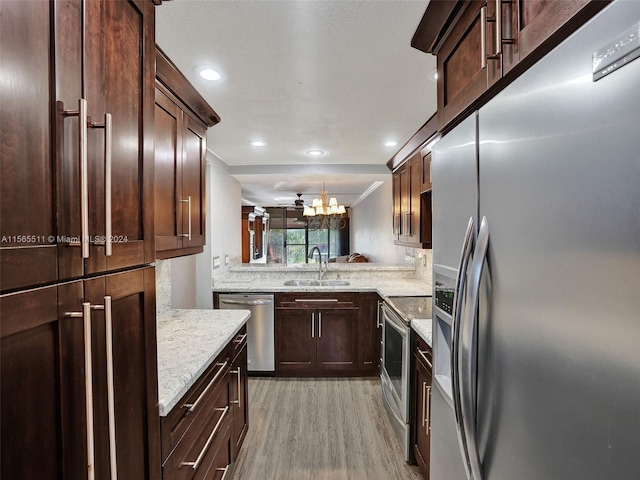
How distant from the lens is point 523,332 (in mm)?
709

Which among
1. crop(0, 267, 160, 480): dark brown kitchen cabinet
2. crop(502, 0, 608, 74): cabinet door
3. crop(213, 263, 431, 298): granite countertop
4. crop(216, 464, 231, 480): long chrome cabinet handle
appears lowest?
crop(216, 464, 231, 480): long chrome cabinet handle

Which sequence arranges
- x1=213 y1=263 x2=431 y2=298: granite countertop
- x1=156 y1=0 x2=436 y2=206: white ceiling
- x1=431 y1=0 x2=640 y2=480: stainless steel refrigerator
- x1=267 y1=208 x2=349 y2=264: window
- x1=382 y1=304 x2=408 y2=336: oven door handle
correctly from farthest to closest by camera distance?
x1=267 y1=208 x2=349 y2=264: window
x1=213 y1=263 x2=431 y2=298: granite countertop
x1=382 y1=304 x2=408 y2=336: oven door handle
x1=156 y1=0 x2=436 y2=206: white ceiling
x1=431 y1=0 x2=640 y2=480: stainless steel refrigerator

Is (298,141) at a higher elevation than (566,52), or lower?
higher

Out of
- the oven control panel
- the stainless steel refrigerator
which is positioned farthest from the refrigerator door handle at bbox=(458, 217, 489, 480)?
the oven control panel

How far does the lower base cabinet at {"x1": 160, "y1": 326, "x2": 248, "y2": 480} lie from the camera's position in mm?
1171

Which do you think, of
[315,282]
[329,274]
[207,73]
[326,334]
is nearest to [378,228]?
[329,274]

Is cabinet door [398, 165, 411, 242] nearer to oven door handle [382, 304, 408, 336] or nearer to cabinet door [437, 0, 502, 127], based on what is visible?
oven door handle [382, 304, 408, 336]

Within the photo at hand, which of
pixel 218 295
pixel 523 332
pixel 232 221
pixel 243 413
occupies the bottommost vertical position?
pixel 243 413

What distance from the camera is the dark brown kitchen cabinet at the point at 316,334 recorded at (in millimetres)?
3400

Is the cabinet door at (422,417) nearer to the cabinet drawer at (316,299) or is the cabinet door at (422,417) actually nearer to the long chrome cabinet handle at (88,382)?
the cabinet drawer at (316,299)

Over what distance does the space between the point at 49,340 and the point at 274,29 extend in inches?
54.3

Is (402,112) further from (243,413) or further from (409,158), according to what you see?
(243,413)

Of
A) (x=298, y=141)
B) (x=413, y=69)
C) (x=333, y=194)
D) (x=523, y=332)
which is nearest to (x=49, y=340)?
(x=523, y=332)

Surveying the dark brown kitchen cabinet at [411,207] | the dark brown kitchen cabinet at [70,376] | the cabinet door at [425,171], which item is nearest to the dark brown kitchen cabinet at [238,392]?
the dark brown kitchen cabinet at [70,376]
